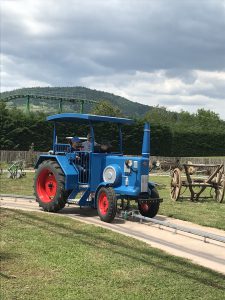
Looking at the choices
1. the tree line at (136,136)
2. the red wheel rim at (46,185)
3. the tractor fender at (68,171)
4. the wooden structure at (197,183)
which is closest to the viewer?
the tractor fender at (68,171)

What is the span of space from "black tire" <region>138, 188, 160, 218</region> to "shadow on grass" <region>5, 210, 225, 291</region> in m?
2.13

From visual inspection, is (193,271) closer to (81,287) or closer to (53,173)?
(81,287)

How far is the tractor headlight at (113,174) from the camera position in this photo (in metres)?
10.5

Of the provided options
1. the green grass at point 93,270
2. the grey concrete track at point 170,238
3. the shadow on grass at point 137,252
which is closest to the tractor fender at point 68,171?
the grey concrete track at point 170,238

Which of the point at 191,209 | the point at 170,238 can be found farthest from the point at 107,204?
the point at 191,209

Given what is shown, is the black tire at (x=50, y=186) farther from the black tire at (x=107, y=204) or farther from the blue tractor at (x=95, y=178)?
the black tire at (x=107, y=204)

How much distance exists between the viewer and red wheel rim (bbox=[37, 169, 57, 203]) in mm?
11875

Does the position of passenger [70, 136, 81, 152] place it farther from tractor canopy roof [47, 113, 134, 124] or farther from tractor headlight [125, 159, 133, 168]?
tractor headlight [125, 159, 133, 168]

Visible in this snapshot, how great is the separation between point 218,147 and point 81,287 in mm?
46762

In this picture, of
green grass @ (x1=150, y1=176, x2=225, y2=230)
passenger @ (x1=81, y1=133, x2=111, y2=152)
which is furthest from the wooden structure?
passenger @ (x1=81, y1=133, x2=111, y2=152)

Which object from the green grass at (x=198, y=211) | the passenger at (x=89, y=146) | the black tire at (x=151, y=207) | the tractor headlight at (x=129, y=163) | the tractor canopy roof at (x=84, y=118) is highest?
the tractor canopy roof at (x=84, y=118)

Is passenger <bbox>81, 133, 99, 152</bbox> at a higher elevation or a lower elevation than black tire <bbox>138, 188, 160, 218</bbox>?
higher

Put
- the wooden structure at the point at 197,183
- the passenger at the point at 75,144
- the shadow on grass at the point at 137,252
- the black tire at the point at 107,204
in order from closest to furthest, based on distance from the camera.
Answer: the shadow on grass at the point at 137,252
the black tire at the point at 107,204
the passenger at the point at 75,144
the wooden structure at the point at 197,183

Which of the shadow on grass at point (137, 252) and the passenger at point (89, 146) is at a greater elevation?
the passenger at point (89, 146)
